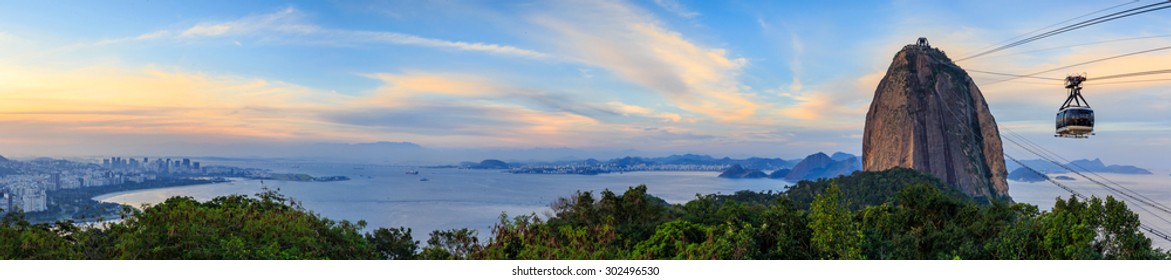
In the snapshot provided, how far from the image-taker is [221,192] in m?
6.37

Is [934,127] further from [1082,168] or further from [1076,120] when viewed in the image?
[1082,168]

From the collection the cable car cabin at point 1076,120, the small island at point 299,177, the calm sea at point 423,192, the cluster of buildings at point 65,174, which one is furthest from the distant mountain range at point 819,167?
the cluster of buildings at point 65,174

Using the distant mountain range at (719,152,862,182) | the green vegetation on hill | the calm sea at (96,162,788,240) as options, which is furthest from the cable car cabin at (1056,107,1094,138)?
the distant mountain range at (719,152,862,182)

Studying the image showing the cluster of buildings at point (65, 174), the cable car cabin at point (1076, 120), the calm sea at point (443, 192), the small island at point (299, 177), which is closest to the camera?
the cluster of buildings at point (65, 174)

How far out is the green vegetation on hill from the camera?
15.0ft

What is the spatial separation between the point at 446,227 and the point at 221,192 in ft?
7.73

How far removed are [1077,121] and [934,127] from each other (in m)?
44.3

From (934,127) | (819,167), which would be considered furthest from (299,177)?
(934,127)

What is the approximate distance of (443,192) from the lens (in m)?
8.13

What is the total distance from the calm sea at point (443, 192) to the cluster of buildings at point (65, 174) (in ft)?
0.58

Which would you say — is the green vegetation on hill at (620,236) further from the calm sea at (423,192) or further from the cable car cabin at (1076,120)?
the cable car cabin at (1076,120)

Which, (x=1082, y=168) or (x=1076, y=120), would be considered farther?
(x=1076, y=120)

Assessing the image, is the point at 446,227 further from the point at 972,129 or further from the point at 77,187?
the point at 972,129

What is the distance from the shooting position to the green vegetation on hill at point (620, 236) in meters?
4.58
